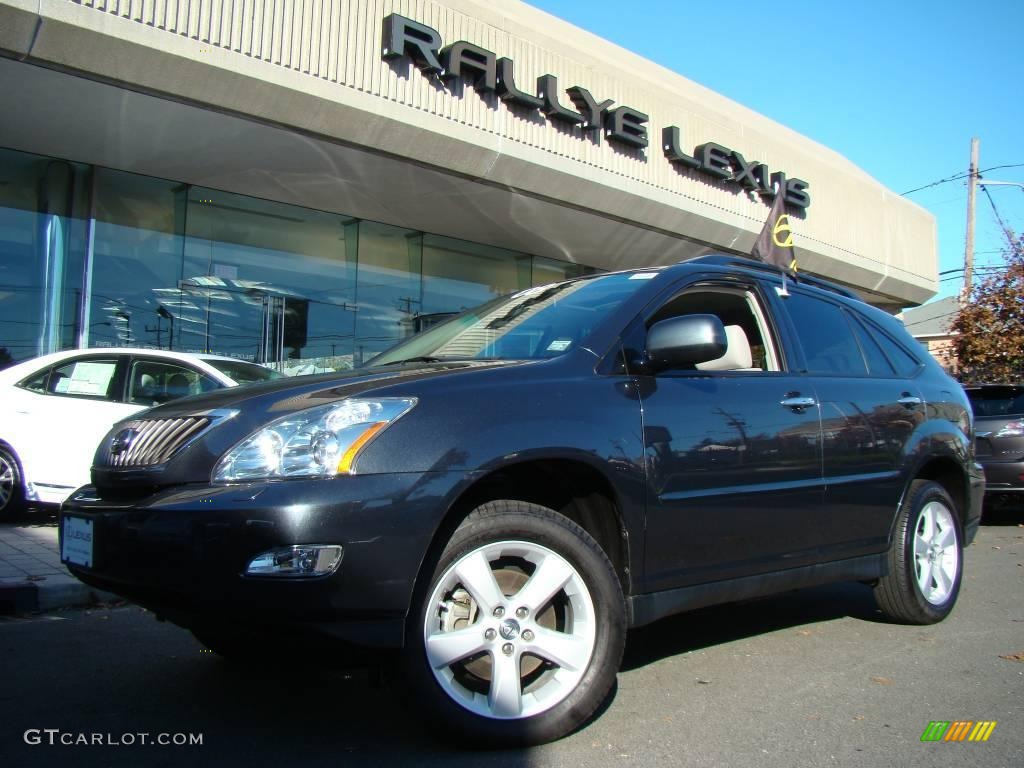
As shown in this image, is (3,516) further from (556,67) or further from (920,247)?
(920,247)

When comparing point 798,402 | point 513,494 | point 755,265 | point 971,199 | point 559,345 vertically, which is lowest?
point 513,494

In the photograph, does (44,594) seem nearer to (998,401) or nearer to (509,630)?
(509,630)

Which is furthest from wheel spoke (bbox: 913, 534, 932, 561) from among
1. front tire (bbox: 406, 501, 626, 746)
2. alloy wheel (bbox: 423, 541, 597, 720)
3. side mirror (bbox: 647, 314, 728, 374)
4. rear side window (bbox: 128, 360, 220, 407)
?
rear side window (bbox: 128, 360, 220, 407)

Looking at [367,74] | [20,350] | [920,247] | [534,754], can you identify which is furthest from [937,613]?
[920,247]

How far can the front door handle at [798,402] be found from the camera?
13.0 feet

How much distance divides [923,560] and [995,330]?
43.6ft

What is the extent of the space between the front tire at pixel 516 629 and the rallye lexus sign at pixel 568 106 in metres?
8.81

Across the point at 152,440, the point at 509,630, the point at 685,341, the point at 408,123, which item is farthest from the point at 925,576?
the point at 408,123

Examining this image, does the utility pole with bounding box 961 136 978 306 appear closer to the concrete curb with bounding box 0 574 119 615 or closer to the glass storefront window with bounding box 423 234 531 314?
the glass storefront window with bounding box 423 234 531 314

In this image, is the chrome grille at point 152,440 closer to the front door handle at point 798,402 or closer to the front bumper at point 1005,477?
the front door handle at point 798,402

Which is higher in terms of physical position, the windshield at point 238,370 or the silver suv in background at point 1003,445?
the windshield at point 238,370

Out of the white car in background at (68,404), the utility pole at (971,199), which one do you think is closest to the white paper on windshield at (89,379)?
the white car in background at (68,404)

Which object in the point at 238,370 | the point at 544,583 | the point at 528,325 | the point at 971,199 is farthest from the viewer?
the point at 971,199

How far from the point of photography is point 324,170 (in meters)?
11.5
